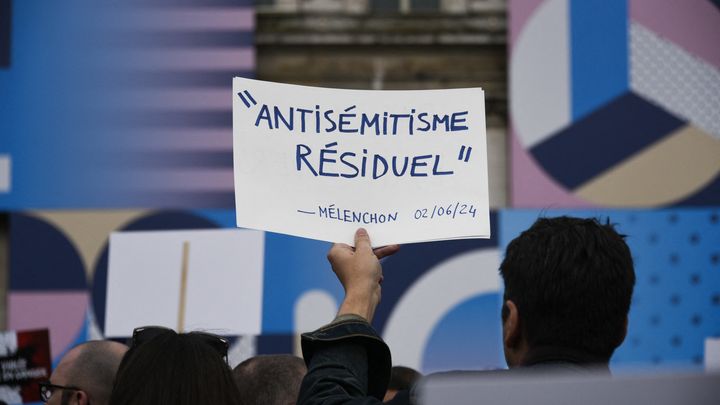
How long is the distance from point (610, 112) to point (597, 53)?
1.59ft

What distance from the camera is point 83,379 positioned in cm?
279

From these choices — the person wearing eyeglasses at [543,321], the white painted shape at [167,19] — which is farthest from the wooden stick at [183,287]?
the white painted shape at [167,19]

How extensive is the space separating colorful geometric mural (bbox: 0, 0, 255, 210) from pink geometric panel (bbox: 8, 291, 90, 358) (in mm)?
705

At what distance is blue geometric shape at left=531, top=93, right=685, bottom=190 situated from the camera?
8336 mm

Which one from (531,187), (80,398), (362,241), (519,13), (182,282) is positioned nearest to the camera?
(362,241)

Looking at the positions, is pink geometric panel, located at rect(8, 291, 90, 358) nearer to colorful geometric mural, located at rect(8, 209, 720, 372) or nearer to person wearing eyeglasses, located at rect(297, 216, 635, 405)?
colorful geometric mural, located at rect(8, 209, 720, 372)

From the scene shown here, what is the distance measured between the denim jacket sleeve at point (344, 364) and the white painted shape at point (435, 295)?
6282 mm

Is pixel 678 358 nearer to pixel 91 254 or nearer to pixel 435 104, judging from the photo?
pixel 91 254

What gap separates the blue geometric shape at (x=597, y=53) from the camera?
8367 mm

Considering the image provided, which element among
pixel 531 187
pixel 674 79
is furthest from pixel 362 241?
pixel 674 79

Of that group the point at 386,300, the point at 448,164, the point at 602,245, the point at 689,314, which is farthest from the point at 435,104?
the point at 689,314

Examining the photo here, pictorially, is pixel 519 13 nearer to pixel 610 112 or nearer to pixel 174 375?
pixel 610 112

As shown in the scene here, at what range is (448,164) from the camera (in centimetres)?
229

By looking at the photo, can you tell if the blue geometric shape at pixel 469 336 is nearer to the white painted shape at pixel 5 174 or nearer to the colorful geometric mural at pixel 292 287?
the colorful geometric mural at pixel 292 287
